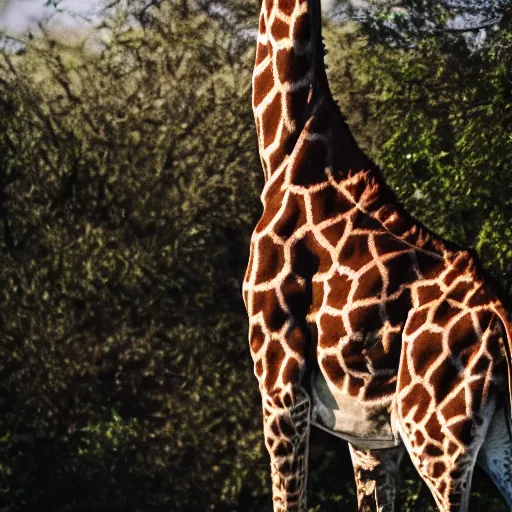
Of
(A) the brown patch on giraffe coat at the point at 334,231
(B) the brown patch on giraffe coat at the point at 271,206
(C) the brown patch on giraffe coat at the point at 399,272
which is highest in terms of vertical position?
(B) the brown patch on giraffe coat at the point at 271,206

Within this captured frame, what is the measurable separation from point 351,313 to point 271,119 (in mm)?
937

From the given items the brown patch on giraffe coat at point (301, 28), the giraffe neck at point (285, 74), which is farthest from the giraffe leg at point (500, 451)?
the brown patch on giraffe coat at point (301, 28)

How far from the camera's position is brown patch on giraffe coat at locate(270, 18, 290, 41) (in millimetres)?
5008

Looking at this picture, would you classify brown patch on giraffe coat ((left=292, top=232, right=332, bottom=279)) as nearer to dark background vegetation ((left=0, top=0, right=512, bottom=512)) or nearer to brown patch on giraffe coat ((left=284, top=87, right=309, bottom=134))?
brown patch on giraffe coat ((left=284, top=87, right=309, bottom=134))

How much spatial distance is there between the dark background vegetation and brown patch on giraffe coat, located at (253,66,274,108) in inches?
68.3

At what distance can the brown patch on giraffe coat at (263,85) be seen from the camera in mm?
5086

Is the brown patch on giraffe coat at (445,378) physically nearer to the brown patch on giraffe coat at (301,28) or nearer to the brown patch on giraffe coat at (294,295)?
the brown patch on giraffe coat at (294,295)

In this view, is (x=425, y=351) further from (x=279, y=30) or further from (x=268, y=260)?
(x=279, y=30)

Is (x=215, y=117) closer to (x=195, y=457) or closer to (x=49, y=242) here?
(x=49, y=242)

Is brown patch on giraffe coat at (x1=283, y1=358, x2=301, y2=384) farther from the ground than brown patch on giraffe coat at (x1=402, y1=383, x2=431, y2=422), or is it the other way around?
brown patch on giraffe coat at (x1=283, y1=358, x2=301, y2=384)

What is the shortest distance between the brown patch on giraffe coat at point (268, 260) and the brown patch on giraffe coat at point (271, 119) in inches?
18.1

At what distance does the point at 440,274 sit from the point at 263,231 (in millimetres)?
768

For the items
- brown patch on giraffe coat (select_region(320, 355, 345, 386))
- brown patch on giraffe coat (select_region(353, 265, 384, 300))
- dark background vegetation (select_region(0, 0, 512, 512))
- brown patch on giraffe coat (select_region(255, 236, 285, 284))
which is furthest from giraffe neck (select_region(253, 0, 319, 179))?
dark background vegetation (select_region(0, 0, 512, 512))

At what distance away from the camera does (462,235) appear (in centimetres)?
664
